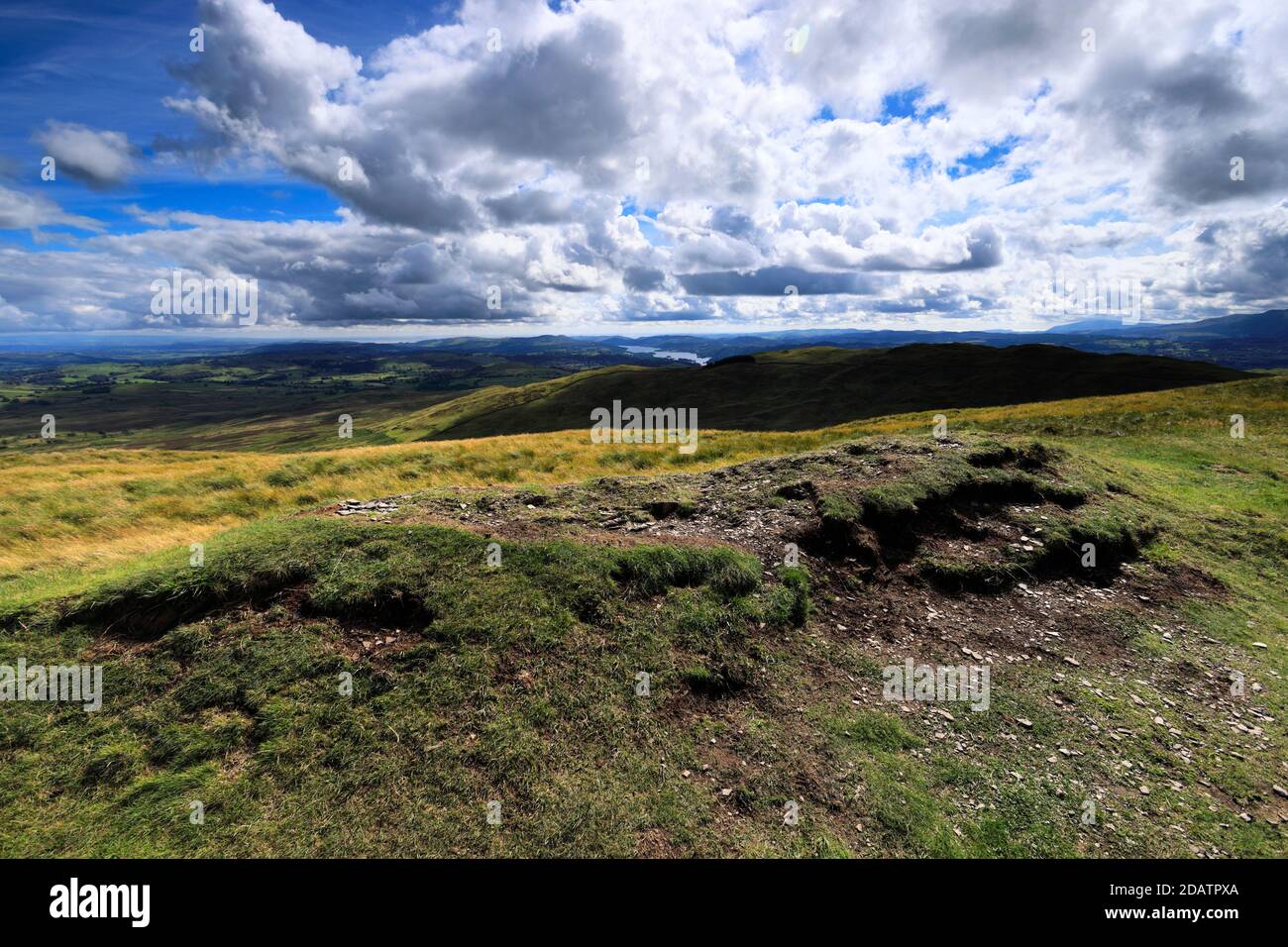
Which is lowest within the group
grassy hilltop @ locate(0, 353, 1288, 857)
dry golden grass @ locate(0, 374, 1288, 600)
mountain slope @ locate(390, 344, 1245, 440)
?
grassy hilltop @ locate(0, 353, 1288, 857)

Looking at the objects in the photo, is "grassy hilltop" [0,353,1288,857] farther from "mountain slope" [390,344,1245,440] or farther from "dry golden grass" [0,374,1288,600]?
"mountain slope" [390,344,1245,440]

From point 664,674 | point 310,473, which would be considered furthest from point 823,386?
point 664,674

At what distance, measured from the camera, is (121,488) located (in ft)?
78.3

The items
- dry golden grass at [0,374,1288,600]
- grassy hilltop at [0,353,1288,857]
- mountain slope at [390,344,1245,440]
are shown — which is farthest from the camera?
mountain slope at [390,344,1245,440]

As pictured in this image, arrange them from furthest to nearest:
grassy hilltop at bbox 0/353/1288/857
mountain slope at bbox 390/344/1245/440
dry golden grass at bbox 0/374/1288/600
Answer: mountain slope at bbox 390/344/1245/440 < dry golden grass at bbox 0/374/1288/600 < grassy hilltop at bbox 0/353/1288/857

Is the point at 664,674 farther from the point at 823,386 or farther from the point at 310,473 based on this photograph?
the point at 823,386

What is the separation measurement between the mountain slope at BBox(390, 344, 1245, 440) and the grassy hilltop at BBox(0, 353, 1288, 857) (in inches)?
2976

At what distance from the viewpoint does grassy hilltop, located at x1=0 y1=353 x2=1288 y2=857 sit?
7.71m

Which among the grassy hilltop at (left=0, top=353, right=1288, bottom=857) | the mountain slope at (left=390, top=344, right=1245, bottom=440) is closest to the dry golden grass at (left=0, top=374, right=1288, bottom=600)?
the grassy hilltop at (left=0, top=353, right=1288, bottom=857)

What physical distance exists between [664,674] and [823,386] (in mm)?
117281

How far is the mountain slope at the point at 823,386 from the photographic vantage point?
319ft

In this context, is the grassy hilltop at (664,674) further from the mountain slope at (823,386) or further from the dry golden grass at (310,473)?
the mountain slope at (823,386)

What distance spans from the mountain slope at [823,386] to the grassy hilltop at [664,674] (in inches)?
2976
